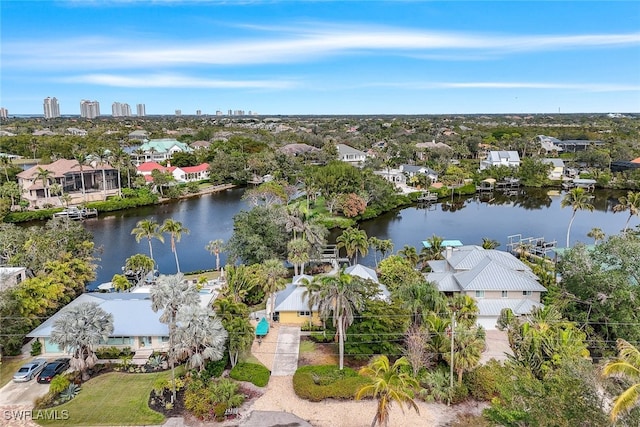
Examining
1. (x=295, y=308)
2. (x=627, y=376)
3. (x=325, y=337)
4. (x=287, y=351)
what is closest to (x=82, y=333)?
(x=287, y=351)

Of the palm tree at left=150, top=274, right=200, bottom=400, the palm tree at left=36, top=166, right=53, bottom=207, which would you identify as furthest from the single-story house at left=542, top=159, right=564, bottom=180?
the palm tree at left=150, top=274, right=200, bottom=400

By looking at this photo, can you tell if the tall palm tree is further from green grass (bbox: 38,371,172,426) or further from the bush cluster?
green grass (bbox: 38,371,172,426)

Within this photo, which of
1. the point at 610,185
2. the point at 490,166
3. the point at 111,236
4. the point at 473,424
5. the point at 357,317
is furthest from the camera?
the point at 490,166

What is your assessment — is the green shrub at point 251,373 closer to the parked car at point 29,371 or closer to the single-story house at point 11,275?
the parked car at point 29,371

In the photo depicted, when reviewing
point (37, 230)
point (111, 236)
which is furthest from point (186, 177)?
point (37, 230)

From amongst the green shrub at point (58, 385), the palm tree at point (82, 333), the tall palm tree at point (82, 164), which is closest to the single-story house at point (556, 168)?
the tall palm tree at point (82, 164)

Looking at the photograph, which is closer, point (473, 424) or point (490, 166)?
point (473, 424)

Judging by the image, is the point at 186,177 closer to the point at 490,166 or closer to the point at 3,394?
the point at 490,166
